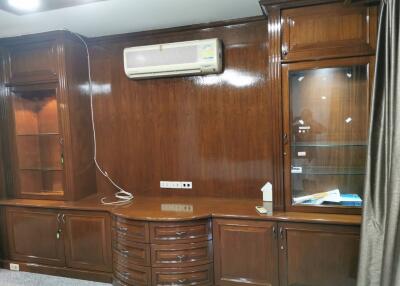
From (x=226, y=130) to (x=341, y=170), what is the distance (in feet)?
3.56

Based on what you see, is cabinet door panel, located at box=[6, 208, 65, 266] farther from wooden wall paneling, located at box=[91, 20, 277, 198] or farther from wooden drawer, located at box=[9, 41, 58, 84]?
wooden drawer, located at box=[9, 41, 58, 84]

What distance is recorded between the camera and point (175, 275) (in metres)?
2.53

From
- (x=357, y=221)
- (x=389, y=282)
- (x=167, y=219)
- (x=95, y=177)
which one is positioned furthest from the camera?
(x=95, y=177)

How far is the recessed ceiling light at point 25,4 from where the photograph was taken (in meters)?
2.23

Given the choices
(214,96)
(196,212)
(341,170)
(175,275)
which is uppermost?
(214,96)

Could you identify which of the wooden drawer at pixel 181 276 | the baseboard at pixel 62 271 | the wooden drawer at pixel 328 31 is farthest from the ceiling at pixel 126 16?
the baseboard at pixel 62 271

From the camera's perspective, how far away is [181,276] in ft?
8.33

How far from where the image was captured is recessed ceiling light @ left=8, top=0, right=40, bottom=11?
223 centimetres

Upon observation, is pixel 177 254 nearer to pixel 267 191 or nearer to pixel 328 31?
pixel 267 191

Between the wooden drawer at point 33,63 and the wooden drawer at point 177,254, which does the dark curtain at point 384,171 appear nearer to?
the wooden drawer at point 177,254

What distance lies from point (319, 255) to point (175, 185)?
Result: 1.50 meters

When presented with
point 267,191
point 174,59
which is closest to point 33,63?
point 174,59

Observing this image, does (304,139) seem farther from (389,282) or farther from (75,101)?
(75,101)

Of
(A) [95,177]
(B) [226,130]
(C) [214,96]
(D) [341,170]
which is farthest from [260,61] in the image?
(A) [95,177]
